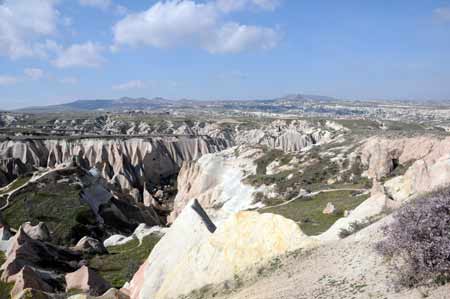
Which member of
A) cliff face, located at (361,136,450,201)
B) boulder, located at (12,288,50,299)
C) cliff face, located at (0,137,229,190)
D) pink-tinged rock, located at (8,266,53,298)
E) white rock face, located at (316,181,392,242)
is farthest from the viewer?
cliff face, located at (0,137,229,190)

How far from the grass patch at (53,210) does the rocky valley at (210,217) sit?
0.12 m

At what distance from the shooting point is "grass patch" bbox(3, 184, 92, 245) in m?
35.4

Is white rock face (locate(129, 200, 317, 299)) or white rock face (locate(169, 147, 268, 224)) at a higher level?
white rock face (locate(129, 200, 317, 299))

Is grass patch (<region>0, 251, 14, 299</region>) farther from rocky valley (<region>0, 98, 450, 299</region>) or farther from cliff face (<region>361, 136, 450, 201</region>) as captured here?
cliff face (<region>361, 136, 450, 201</region>)

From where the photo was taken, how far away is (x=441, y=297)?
282 inches

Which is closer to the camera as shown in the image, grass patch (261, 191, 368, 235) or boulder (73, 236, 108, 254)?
grass patch (261, 191, 368, 235)

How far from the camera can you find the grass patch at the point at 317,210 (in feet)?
79.6

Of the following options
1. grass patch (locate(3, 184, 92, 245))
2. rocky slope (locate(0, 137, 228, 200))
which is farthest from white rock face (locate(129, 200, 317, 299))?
rocky slope (locate(0, 137, 228, 200))

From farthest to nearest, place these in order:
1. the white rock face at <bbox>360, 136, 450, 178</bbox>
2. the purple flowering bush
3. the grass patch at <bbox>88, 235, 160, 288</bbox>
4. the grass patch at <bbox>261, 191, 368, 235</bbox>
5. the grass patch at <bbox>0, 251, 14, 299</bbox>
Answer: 1. the white rock face at <bbox>360, 136, 450, 178</bbox>
2. the grass patch at <bbox>261, 191, 368, 235</bbox>
3. the grass patch at <bbox>88, 235, 160, 288</bbox>
4. the grass patch at <bbox>0, 251, 14, 299</bbox>
5. the purple flowering bush

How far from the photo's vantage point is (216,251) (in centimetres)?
1408

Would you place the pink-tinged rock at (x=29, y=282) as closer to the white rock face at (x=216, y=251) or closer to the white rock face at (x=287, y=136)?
the white rock face at (x=216, y=251)

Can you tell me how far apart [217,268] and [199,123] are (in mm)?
135461

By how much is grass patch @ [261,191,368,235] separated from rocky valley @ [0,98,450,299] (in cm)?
18

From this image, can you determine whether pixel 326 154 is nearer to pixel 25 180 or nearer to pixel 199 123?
pixel 25 180
